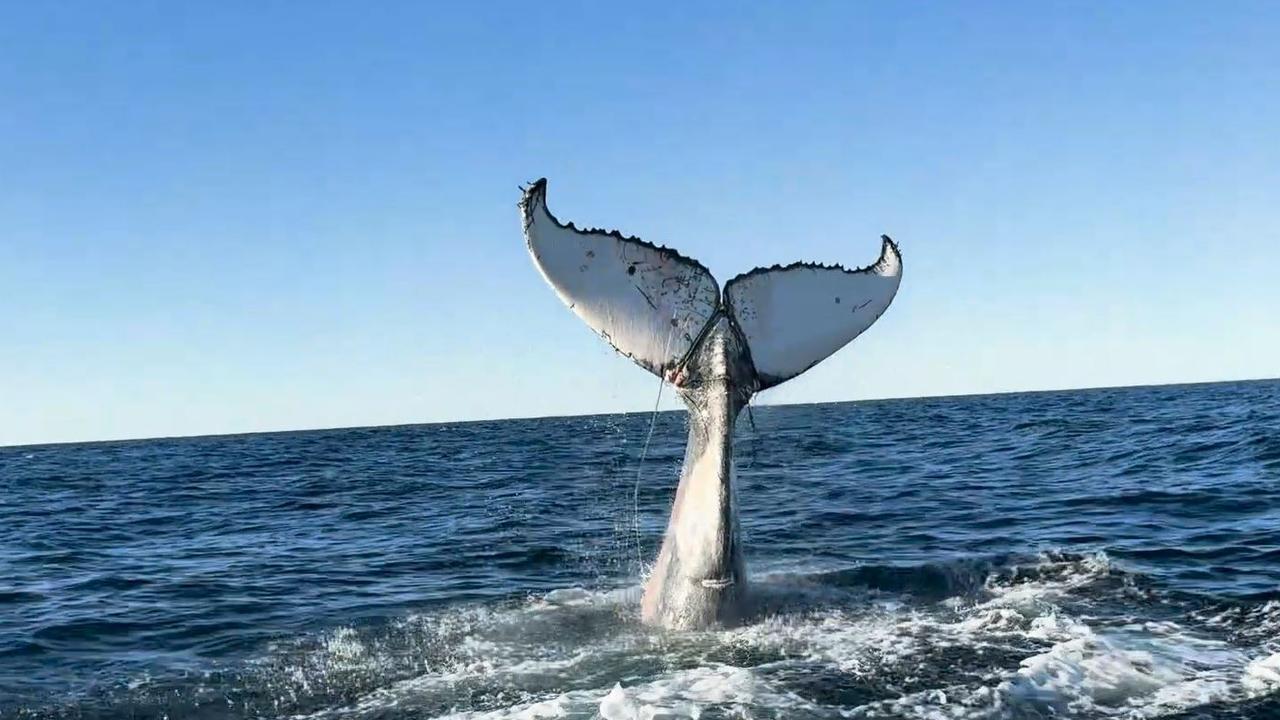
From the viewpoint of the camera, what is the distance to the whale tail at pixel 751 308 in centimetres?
816

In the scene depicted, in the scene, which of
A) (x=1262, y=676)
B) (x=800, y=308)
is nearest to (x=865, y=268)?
(x=800, y=308)

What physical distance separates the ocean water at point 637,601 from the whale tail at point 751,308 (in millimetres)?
1001

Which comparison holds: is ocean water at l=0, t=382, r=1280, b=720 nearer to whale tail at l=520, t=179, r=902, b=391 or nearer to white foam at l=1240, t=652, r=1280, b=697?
white foam at l=1240, t=652, r=1280, b=697

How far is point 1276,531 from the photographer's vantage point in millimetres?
12680

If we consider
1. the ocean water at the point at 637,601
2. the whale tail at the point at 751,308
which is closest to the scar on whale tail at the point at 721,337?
the whale tail at the point at 751,308

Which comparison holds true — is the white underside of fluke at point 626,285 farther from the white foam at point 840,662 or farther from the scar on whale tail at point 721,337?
the white foam at point 840,662

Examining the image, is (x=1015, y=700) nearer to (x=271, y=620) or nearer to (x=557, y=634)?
(x=557, y=634)

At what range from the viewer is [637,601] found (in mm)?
10102

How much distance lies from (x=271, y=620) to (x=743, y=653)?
17.9 feet

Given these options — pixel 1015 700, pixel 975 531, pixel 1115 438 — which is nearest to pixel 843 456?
pixel 1115 438

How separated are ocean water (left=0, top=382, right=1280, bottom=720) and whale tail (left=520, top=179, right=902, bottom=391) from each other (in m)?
1.00

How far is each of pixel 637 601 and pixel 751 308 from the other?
3316 millimetres

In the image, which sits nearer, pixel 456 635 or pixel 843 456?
pixel 456 635

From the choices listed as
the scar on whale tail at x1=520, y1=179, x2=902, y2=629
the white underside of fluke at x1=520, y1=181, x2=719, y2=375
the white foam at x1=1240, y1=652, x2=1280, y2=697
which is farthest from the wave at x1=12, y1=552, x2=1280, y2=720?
the white underside of fluke at x1=520, y1=181, x2=719, y2=375
